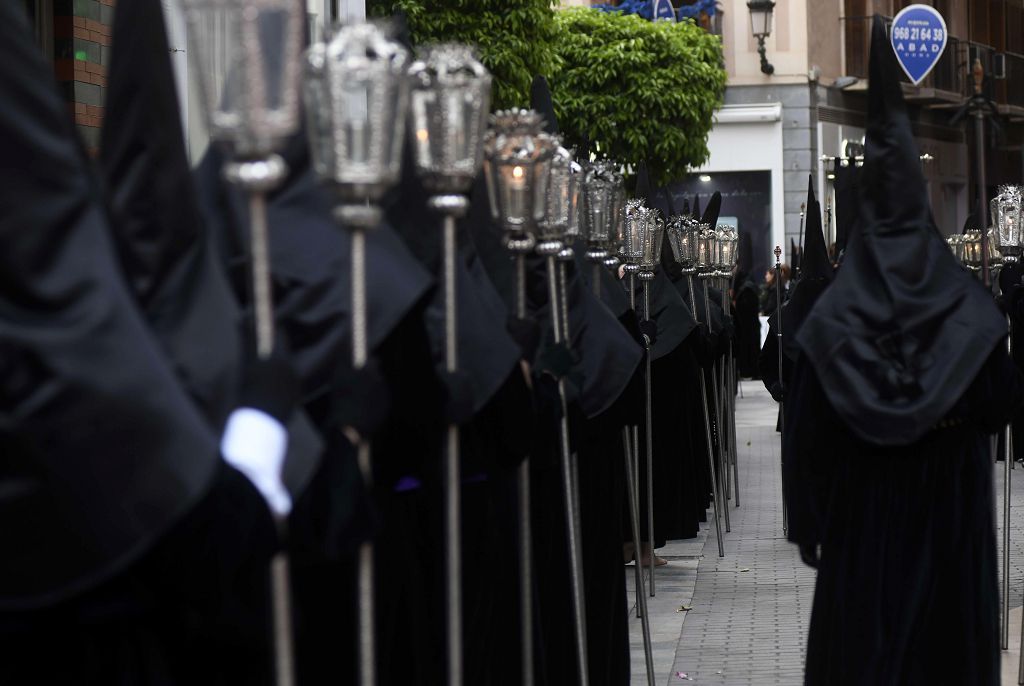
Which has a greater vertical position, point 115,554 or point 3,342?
point 3,342

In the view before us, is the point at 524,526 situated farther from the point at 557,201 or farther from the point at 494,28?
the point at 494,28

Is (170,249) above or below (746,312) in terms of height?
above

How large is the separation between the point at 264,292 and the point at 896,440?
10.1 ft

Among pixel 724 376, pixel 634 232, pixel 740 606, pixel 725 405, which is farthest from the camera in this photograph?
pixel 725 405

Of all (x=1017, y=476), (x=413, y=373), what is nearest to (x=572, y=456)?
(x=413, y=373)

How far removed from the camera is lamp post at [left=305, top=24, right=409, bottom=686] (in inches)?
136

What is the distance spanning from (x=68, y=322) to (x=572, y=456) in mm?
3629

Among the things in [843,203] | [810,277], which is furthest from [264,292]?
[843,203]

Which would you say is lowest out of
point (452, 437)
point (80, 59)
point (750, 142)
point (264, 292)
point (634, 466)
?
point (634, 466)

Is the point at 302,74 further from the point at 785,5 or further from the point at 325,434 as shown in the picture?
the point at 785,5

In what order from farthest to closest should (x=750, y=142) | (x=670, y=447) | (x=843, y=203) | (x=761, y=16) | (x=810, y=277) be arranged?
(x=750, y=142) < (x=761, y=16) < (x=670, y=447) < (x=843, y=203) < (x=810, y=277)

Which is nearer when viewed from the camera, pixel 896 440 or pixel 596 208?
pixel 896 440

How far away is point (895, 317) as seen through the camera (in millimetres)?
5887

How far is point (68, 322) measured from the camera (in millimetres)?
3141
